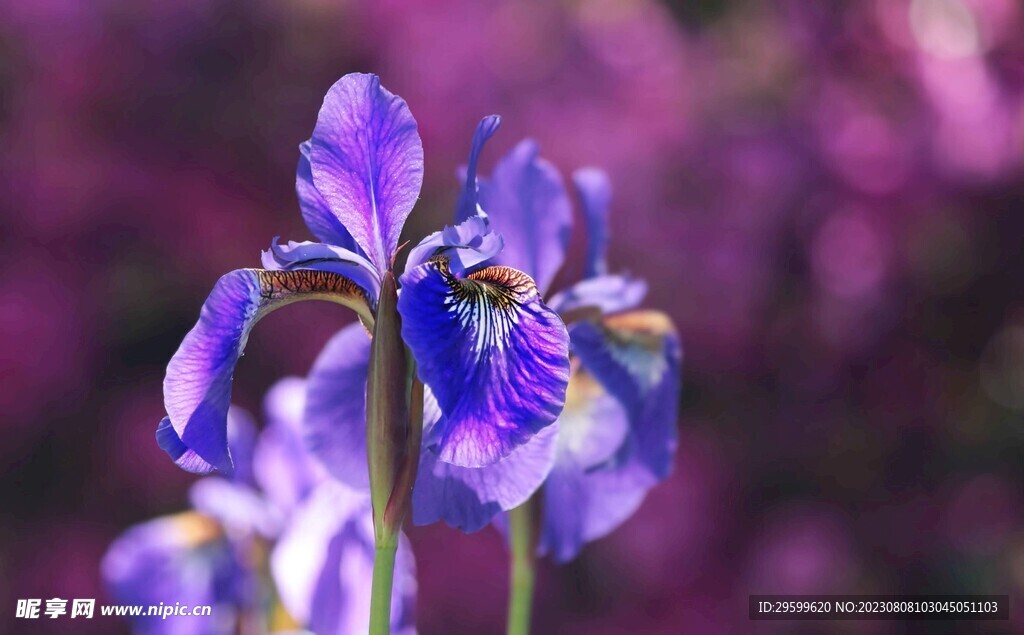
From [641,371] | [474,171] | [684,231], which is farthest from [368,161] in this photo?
[684,231]

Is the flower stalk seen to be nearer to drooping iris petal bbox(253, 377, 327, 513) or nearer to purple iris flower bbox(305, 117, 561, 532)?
purple iris flower bbox(305, 117, 561, 532)

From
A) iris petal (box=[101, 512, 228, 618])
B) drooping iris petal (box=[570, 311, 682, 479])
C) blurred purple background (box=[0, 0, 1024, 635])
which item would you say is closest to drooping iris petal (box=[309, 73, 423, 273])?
drooping iris petal (box=[570, 311, 682, 479])

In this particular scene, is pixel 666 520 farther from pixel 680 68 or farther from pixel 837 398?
pixel 680 68

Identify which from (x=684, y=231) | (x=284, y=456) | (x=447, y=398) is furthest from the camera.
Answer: (x=684, y=231)

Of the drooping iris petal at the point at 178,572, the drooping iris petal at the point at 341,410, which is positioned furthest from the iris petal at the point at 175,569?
the drooping iris petal at the point at 341,410

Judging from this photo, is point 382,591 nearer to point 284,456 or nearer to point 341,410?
point 341,410

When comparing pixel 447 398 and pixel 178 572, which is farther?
pixel 178 572

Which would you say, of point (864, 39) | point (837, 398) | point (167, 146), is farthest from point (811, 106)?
point (167, 146)
